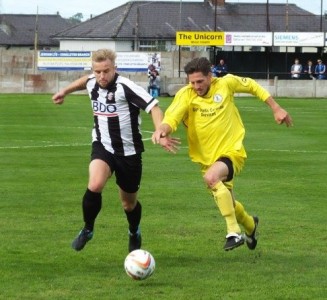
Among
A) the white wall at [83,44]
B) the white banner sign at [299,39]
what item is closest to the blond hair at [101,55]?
the white banner sign at [299,39]

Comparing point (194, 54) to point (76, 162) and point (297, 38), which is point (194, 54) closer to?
point (297, 38)

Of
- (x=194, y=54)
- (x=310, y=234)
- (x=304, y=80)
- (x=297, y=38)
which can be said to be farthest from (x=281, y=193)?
(x=194, y=54)

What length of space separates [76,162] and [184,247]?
10388mm

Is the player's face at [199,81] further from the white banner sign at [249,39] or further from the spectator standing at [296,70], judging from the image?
the white banner sign at [249,39]

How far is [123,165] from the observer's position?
10969 millimetres

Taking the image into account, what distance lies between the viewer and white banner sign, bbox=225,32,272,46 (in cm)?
6681

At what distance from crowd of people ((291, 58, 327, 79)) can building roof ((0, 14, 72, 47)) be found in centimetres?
5900

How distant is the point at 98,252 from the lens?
451 inches

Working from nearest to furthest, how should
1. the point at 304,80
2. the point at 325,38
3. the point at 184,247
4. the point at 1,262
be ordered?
the point at 1,262
the point at 184,247
the point at 304,80
the point at 325,38

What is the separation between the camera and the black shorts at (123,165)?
10.9m

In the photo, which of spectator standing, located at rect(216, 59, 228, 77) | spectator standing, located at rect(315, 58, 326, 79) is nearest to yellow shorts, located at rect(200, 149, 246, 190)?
spectator standing, located at rect(216, 59, 228, 77)

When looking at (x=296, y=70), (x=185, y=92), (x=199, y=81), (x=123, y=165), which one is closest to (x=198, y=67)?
(x=199, y=81)

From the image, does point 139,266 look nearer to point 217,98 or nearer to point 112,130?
point 112,130

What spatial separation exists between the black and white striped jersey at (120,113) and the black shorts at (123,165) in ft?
0.16
